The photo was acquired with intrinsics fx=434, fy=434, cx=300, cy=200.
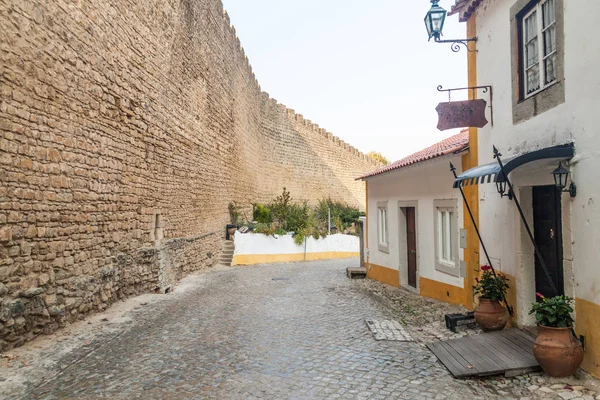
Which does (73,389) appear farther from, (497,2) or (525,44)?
(497,2)

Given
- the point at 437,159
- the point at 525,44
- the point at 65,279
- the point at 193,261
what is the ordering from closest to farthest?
the point at 525,44 < the point at 65,279 < the point at 437,159 < the point at 193,261

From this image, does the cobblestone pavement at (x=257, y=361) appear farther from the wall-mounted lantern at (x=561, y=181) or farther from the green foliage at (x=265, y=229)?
the green foliage at (x=265, y=229)

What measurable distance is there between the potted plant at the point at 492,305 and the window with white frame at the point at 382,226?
4965 mm

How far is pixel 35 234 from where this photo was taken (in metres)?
5.38

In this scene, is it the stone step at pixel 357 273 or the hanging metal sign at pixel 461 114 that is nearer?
the hanging metal sign at pixel 461 114

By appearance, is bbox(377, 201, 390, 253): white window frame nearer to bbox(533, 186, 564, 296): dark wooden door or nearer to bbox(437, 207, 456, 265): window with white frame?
bbox(437, 207, 456, 265): window with white frame

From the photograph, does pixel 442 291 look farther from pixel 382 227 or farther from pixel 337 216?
pixel 337 216

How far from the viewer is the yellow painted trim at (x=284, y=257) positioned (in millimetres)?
15344

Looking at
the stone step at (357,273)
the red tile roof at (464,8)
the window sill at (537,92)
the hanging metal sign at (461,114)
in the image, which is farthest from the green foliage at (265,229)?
the window sill at (537,92)

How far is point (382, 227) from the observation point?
35.9 ft

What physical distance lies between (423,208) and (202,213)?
280 inches

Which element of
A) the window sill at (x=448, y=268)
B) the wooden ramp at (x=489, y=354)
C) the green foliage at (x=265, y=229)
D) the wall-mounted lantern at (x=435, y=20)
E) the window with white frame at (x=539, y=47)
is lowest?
the wooden ramp at (x=489, y=354)

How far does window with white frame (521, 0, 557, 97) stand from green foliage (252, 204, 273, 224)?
1462 centimetres

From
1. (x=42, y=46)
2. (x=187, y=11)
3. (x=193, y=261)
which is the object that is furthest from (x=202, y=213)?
(x=42, y=46)
